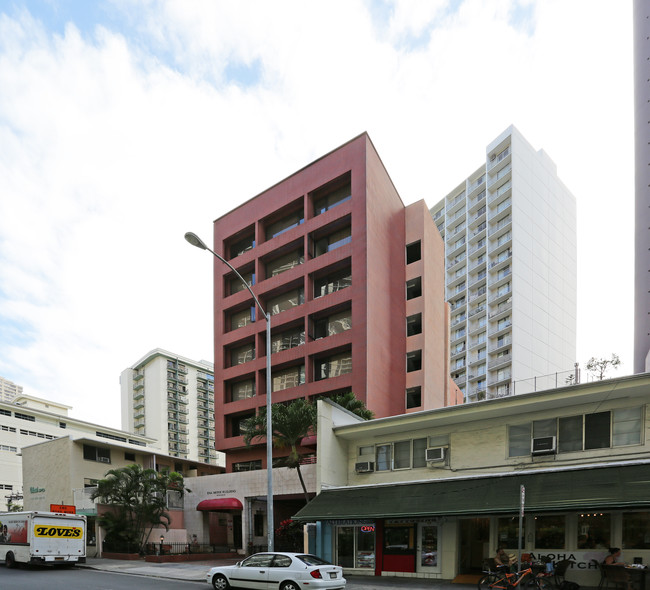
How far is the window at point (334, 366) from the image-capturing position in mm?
39441

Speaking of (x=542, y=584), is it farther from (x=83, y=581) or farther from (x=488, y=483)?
(x=83, y=581)

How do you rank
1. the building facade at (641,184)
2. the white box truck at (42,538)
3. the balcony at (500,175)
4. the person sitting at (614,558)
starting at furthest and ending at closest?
the balcony at (500,175), the building facade at (641,184), the white box truck at (42,538), the person sitting at (614,558)

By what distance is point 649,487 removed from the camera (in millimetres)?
14078

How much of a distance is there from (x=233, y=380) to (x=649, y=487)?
36.9 meters

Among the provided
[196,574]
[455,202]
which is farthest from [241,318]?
[455,202]

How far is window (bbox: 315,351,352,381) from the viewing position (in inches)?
1553

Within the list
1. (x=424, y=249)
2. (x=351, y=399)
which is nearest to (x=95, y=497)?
(x=351, y=399)

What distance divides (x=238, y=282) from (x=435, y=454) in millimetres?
32565

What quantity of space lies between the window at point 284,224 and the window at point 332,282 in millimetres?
5707

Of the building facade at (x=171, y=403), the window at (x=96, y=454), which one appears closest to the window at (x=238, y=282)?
the window at (x=96, y=454)

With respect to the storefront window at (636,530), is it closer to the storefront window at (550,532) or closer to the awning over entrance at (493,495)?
the awning over entrance at (493,495)

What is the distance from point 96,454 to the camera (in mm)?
39281

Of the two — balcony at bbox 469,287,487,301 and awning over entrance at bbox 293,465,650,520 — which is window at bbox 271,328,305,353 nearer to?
awning over entrance at bbox 293,465,650,520

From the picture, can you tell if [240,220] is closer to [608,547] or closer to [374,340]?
[374,340]
